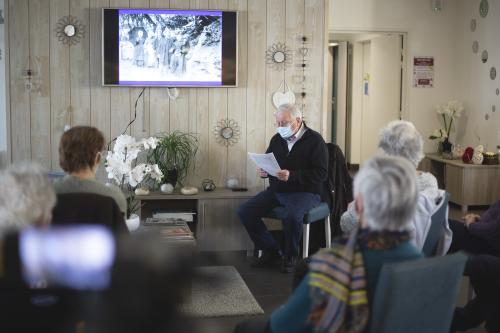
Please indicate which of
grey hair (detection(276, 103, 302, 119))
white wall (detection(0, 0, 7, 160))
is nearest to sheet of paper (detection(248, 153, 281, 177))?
grey hair (detection(276, 103, 302, 119))

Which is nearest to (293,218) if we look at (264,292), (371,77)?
(264,292)

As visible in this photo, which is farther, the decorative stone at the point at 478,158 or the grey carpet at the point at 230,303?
the decorative stone at the point at 478,158

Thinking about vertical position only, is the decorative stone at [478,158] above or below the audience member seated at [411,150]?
below

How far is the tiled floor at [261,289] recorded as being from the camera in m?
3.91

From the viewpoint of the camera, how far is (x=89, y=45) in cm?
551

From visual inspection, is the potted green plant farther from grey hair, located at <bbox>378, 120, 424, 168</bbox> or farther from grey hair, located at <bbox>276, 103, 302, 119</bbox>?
grey hair, located at <bbox>378, 120, 424, 168</bbox>

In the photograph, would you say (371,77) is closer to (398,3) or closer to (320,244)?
(398,3)

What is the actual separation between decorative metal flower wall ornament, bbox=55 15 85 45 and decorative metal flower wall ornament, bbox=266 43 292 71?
1.47m

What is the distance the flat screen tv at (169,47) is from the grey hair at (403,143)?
2.38 m

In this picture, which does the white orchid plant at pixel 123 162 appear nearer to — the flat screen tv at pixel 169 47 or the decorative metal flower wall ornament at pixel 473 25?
the flat screen tv at pixel 169 47

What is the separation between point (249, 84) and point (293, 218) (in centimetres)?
131

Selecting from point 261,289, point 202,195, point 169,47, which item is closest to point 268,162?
point 202,195

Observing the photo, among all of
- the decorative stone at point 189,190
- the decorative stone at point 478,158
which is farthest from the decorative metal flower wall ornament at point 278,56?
the decorative stone at point 478,158

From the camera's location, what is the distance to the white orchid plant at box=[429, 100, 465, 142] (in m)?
8.37
